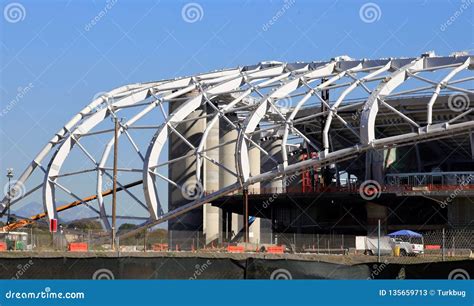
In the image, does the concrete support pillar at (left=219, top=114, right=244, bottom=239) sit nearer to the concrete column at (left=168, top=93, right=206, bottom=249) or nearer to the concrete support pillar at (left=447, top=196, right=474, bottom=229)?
the concrete column at (left=168, top=93, right=206, bottom=249)

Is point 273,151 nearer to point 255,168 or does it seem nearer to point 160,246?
point 255,168

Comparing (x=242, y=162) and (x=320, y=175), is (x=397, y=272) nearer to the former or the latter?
(x=242, y=162)

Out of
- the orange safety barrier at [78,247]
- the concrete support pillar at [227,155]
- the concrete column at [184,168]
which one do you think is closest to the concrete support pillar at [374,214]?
the concrete support pillar at [227,155]

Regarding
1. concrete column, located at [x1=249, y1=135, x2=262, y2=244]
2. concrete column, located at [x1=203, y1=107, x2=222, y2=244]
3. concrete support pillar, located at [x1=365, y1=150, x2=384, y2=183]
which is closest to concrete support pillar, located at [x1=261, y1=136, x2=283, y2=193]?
concrete column, located at [x1=249, y1=135, x2=262, y2=244]

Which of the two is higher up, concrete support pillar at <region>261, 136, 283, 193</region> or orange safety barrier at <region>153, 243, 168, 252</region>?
concrete support pillar at <region>261, 136, 283, 193</region>

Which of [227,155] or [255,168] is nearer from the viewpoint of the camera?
[227,155]

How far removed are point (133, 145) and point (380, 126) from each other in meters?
24.5

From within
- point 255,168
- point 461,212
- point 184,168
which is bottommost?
point 461,212

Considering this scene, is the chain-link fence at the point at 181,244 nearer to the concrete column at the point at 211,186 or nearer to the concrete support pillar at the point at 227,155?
the concrete column at the point at 211,186

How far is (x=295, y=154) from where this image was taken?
4151 inches

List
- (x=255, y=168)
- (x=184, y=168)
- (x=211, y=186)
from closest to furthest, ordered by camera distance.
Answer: (x=184, y=168) < (x=211, y=186) < (x=255, y=168)

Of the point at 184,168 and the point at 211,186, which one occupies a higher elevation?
the point at 184,168

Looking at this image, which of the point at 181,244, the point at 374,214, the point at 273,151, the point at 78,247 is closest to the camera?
the point at 78,247

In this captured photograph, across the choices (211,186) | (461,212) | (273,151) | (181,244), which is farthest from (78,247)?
(273,151)
